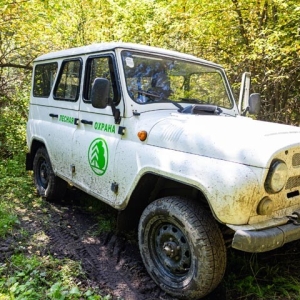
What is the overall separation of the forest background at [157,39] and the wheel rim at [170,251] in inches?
50.8

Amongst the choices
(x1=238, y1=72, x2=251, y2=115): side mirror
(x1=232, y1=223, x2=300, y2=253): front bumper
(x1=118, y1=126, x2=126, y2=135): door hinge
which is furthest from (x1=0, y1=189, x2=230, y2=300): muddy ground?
(x1=238, y1=72, x2=251, y2=115): side mirror

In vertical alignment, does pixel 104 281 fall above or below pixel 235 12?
below

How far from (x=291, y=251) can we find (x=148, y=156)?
177cm

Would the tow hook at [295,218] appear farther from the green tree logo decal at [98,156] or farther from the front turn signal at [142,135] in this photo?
the green tree logo decal at [98,156]

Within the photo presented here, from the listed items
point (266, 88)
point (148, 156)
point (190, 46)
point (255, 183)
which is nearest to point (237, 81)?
point (266, 88)

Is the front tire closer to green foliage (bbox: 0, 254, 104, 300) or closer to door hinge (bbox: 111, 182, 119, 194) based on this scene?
door hinge (bbox: 111, 182, 119, 194)

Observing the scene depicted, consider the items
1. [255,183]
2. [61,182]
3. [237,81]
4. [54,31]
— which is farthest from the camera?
[54,31]

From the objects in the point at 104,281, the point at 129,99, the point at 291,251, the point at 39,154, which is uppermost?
the point at 129,99

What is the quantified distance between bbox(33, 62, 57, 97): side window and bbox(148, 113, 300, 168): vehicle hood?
2.38 meters

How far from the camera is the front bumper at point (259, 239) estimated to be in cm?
223

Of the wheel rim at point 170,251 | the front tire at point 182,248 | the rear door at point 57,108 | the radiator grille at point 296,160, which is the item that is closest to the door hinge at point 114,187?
the front tire at point 182,248

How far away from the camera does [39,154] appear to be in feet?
16.6

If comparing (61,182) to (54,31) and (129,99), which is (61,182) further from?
(54,31)

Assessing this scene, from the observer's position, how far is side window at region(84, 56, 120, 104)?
338 cm
